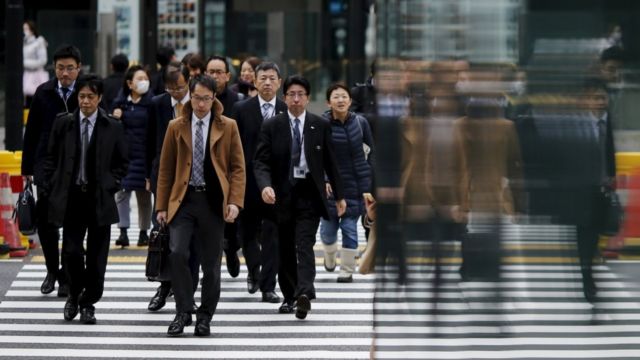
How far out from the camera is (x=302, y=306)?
38.1 feet

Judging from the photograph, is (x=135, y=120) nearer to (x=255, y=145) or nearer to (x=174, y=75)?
(x=174, y=75)

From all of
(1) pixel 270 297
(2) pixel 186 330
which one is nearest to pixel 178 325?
(2) pixel 186 330

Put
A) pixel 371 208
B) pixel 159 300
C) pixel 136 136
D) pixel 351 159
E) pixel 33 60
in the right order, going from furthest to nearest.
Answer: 1. pixel 33 60
2. pixel 136 136
3. pixel 351 159
4. pixel 159 300
5. pixel 371 208

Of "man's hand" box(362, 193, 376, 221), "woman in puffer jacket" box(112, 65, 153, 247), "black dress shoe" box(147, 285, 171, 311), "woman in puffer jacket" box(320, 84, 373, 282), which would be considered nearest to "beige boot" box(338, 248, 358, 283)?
"woman in puffer jacket" box(320, 84, 373, 282)

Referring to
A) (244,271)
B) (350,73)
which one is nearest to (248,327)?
(244,271)

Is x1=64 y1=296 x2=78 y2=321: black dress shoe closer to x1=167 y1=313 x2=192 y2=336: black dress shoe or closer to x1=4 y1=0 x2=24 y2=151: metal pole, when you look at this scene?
x1=167 y1=313 x2=192 y2=336: black dress shoe

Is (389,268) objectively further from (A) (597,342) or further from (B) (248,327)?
(B) (248,327)

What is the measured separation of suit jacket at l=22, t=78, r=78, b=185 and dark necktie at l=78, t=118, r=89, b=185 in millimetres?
1133

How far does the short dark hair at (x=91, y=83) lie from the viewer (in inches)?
450

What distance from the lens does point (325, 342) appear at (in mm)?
10680

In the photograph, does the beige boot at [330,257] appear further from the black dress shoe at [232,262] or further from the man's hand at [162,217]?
the man's hand at [162,217]

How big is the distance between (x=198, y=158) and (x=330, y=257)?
406 centimetres

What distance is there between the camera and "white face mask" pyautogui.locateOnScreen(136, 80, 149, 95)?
15953mm

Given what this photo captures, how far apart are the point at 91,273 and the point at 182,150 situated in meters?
1.37
